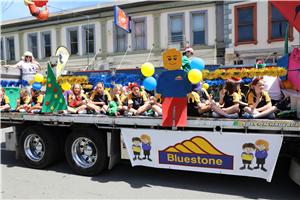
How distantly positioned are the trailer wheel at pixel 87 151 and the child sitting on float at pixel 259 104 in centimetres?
274

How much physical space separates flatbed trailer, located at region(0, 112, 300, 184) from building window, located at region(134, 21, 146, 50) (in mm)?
11338

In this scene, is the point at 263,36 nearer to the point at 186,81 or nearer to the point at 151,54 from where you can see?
the point at 151,54

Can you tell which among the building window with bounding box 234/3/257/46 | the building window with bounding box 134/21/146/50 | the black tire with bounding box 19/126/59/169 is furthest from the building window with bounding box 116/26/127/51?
the black tire with bounding box 19/126/59/169

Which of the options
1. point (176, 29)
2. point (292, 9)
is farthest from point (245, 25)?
point (292, 9)

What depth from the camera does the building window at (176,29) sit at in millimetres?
14102

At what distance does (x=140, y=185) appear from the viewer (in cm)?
391

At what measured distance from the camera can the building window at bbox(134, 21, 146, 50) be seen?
15156 mm

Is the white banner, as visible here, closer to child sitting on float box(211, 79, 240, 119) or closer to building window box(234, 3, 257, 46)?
child sitting on float box(211, 79, 240, 119)

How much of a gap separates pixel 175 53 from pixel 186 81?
506mm

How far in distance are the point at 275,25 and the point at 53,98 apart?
12.7 m

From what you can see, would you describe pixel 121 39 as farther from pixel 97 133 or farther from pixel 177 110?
pixel 177 110

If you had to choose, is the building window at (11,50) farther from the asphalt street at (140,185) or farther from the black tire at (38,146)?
the asphalt street at (140,185)

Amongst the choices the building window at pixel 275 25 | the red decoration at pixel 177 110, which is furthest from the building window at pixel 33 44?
the red decoration at pixel 177 110

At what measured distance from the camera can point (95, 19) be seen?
15992 millimetres
